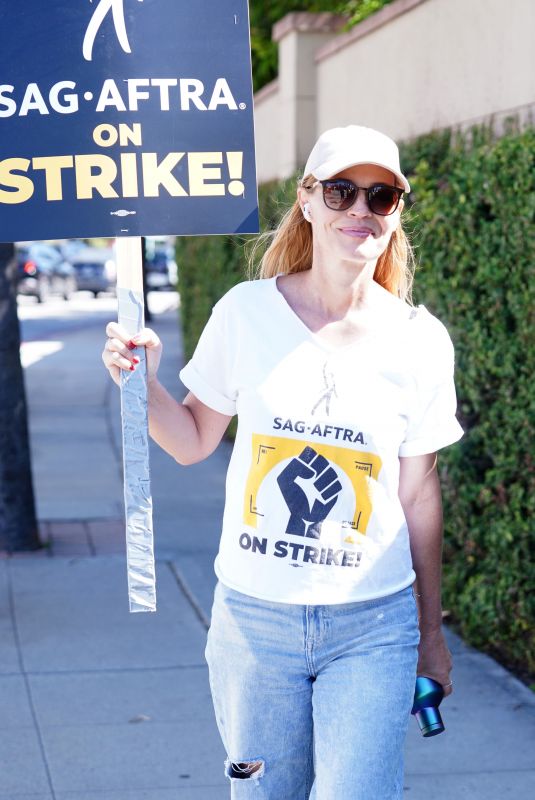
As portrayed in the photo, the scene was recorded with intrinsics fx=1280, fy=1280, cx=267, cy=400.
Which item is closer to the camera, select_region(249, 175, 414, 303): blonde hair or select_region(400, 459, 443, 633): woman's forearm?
select_region(400, 459, 443, 633): woman's forearm

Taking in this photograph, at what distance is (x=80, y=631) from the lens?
19.6 feet

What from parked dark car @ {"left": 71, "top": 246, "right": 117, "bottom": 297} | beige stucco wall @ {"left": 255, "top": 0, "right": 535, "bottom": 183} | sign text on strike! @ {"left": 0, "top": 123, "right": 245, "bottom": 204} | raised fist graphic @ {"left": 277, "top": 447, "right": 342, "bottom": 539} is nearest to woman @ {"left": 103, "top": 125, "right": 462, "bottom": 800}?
raised fist graphic @ {"left": 277, "top": 447, "right": 342, "bottom": 539}

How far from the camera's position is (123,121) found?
10.1ft

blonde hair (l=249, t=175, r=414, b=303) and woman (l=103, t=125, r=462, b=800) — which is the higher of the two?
blonde hair (l=249, t=175, r=414, b=303)

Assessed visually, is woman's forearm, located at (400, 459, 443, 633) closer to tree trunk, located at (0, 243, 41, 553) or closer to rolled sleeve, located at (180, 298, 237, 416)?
rolled sleeve, located at (180, 298, 237, 416)

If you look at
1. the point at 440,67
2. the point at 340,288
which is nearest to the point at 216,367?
the point at 340,288

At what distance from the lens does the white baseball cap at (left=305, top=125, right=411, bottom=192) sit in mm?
2707

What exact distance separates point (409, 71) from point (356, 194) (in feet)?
14.8

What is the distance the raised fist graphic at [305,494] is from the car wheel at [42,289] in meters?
37.2

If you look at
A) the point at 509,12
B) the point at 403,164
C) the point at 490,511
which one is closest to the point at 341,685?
the point at 490,511

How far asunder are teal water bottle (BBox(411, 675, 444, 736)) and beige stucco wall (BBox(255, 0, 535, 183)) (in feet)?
9.87

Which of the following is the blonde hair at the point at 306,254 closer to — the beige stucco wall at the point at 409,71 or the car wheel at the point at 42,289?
the beige stucco wall at the point at 409,71

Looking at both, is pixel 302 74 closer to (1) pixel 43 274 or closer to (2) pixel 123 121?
(2) pixel 123 121

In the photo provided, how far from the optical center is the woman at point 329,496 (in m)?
2.64
